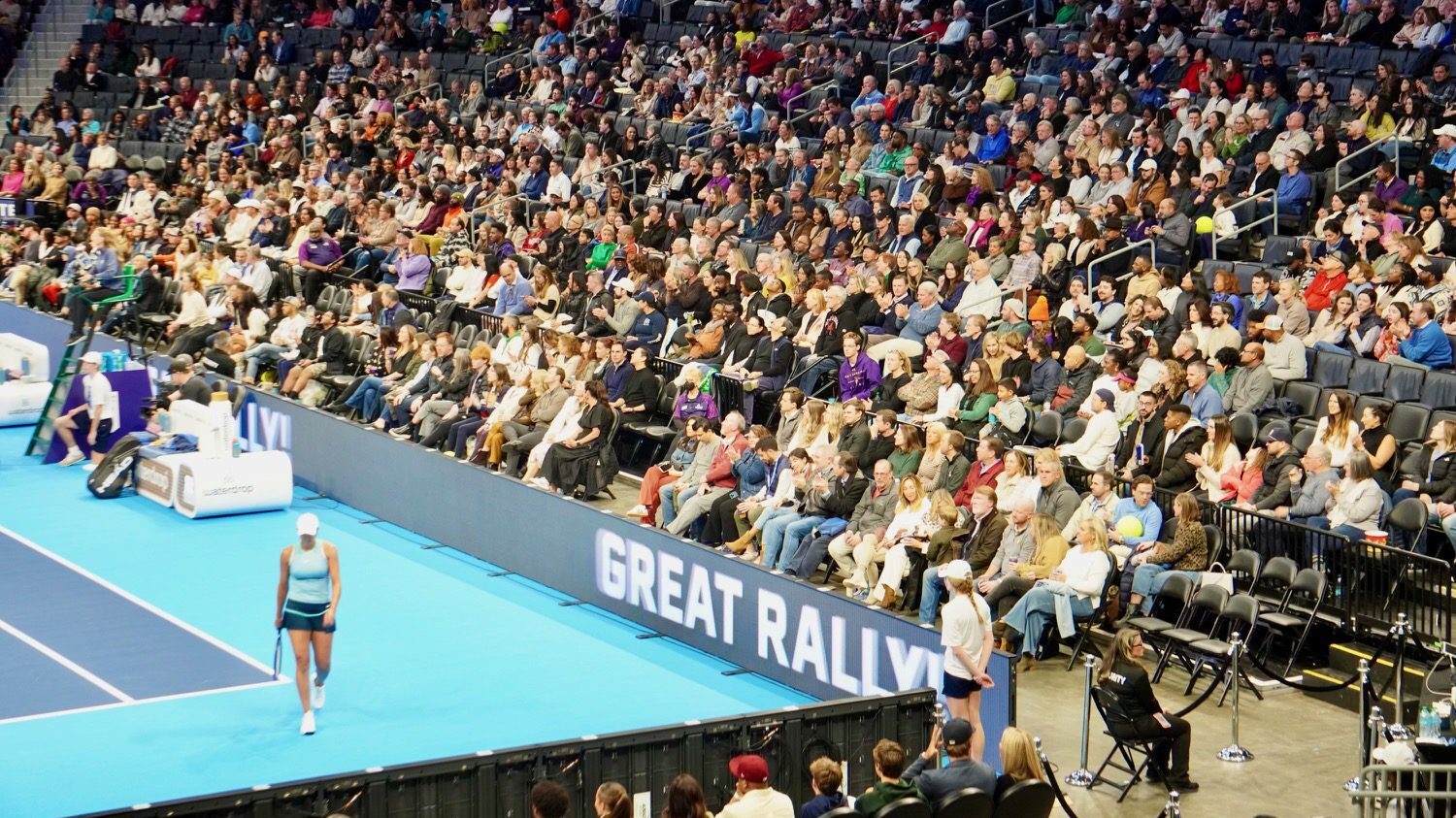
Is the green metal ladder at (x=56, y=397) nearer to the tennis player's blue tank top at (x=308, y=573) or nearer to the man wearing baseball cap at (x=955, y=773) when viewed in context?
the tennis player's blue tank top at (x=308, y=573)

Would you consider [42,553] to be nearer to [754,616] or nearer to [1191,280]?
[754,616]

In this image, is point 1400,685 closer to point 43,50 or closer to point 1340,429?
point 1340,429

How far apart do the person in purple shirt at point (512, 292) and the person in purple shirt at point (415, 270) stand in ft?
6.20

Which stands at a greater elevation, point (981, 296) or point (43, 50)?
point (43, 50)

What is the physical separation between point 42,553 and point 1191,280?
11.2 m

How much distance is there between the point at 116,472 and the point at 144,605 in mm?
4396

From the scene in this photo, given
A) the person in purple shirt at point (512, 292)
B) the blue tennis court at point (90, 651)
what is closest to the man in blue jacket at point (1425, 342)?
the blue tennis court at point (90, 651)

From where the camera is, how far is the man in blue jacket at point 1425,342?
15.8 meters

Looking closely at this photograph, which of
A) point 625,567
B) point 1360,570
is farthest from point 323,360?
point 1360,570

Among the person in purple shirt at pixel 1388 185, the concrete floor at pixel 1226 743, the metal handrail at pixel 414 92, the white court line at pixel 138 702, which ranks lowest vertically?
the white court line at pixel 138 702

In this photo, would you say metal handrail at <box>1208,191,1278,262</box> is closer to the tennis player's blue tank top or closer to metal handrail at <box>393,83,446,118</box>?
the tennis player's blue tank top

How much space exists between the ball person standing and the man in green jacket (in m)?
4.74

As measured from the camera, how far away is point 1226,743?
12.4 m

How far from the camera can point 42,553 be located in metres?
17.7
